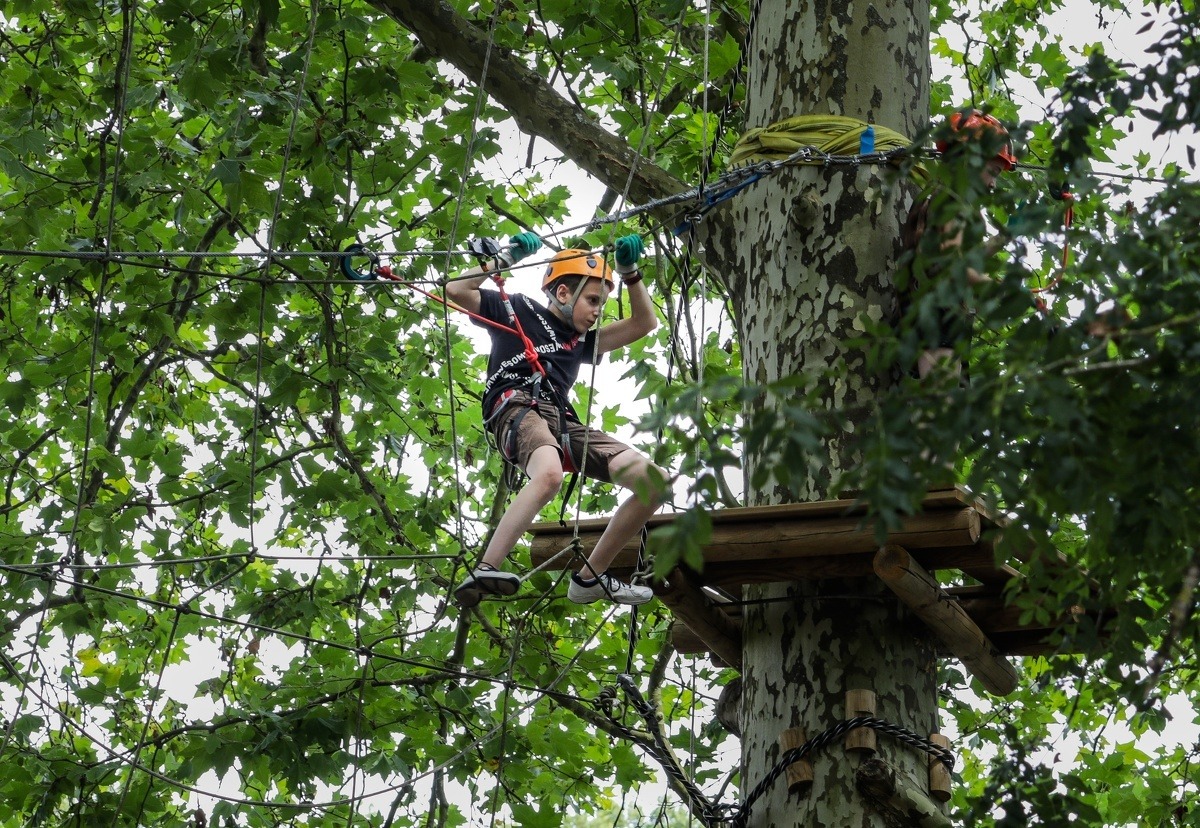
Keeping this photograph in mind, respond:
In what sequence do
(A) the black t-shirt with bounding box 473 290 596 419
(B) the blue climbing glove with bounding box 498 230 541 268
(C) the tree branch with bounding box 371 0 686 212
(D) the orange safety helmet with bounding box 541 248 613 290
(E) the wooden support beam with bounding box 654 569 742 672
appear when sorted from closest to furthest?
(E) the wooden support beam with bounding box 654 569 742 672 < (B) the blue climbing glove with bounding box 498 230 541 268 < (A) the black t-shirt with bounding box 473 290 596 419 < (D) the orange safety helmet with bounding box 541 248 613 290 < (C) the tree branch with bounding box 371 0 686 212

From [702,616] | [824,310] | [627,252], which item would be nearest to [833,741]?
[702,616]

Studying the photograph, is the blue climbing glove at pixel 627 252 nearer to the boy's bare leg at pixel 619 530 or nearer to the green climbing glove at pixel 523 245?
the green climbing glove at pixel 523 245

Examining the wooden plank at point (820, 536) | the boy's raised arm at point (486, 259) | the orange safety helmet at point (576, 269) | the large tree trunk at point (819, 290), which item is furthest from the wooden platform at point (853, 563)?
the orange safety helmet at point (576, 269)

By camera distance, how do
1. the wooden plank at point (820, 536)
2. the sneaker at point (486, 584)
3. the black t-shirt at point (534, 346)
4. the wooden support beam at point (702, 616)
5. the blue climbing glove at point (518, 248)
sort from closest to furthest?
1. the wooden plank at point (820, 536)
2. the wooden support beam at point (702, 616)
3. the sneaker at point (486, 584)
4. the blue climbing glove at point (518, 248)
5. the black t-shirt at point (534, 346)

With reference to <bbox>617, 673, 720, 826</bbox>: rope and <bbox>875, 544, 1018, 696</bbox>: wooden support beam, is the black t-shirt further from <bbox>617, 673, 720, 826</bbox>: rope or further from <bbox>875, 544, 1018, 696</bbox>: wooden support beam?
<bbox>875, 544, 1018, 696</bbox>: wooden support beam

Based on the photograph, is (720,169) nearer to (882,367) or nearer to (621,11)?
(621,11)

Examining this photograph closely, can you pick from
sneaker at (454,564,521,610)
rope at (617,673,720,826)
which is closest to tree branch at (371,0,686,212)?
sneaker at (454,564,521,610)

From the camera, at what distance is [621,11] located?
5.63m

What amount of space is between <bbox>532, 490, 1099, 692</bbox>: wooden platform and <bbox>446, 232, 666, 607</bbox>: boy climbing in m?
0.10

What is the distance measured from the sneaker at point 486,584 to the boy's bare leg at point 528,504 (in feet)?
0.21

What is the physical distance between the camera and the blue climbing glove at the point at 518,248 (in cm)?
400

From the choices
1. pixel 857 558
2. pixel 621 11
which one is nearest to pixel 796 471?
pixel 857 558

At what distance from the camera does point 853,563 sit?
11.4ft

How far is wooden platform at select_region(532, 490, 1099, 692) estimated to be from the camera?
10.8 feet
